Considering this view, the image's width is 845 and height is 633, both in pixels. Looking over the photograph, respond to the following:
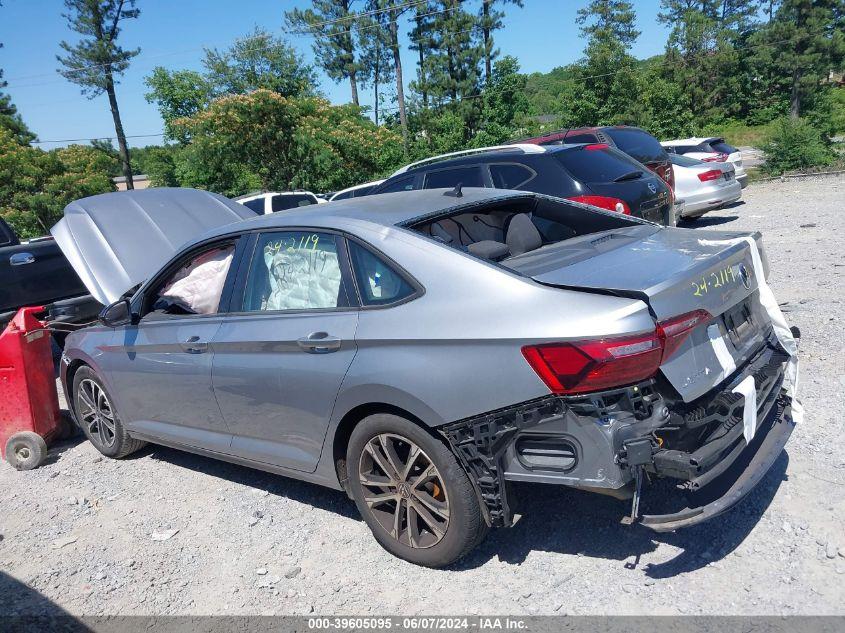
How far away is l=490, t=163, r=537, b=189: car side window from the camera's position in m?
7.41

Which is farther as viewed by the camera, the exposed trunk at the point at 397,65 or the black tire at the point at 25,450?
the exposed trunk at the point at 397,65

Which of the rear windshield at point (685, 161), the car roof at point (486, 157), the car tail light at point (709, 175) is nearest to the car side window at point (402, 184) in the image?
the car roof at point (486, 157)

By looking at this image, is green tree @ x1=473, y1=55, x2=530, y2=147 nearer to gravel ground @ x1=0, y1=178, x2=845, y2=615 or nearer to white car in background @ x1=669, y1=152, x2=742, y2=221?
white car in background @ x1=669, y1=152, x2=742, y2=221

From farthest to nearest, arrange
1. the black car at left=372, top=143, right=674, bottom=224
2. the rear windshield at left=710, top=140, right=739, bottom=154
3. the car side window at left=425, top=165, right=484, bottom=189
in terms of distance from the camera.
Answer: the rear windshield at left=710, top=140, right=739, bottom=154
the car side window at left=425, top=165, right=484, bottom=189
the black car at left=372, top=143, right=674, bottom=224

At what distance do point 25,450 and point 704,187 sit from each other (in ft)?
39.0

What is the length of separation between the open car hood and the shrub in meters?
18.3

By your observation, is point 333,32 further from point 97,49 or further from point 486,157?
point 486,157

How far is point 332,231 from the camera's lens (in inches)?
143

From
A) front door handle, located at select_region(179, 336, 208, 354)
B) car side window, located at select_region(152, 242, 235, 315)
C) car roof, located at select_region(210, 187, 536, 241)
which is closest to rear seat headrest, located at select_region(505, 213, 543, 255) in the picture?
car roof, located at select_region(210, 187, 536, 241)

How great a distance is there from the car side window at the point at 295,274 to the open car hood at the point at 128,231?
1.36 metres

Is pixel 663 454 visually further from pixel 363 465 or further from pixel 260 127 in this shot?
pixel 260 127

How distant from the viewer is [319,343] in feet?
11.3

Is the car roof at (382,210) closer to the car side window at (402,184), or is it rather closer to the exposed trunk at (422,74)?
the car side window at (402,184)

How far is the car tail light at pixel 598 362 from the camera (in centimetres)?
269
